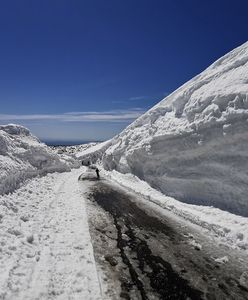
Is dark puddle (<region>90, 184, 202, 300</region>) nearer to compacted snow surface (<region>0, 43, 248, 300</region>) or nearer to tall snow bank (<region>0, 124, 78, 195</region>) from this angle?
compacted snow surface (<region>0, 43, 248, 300</region>)

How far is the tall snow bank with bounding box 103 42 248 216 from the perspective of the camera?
16.1 m

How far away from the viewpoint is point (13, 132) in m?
51.5

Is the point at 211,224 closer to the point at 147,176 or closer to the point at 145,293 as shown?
the point at 145,293

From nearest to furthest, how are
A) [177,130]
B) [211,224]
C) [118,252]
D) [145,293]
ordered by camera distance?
[145,293], [118,252], [211,224], [177,130]

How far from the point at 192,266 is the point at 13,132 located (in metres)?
48.0

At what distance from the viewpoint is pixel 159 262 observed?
891cm

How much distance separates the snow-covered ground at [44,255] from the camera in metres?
6.71

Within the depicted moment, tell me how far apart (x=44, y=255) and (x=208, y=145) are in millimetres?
13011

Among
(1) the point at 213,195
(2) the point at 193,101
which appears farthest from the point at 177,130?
(1) the point at 213,195

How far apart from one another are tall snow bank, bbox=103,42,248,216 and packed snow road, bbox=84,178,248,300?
4.24 metres

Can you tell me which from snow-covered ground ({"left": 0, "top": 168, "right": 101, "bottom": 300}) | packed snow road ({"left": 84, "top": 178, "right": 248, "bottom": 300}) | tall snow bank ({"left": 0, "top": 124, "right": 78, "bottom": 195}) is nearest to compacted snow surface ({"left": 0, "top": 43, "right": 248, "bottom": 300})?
snow-covered ground ({"left": 0, "top": 168, "right": 101, "bottom": 300})

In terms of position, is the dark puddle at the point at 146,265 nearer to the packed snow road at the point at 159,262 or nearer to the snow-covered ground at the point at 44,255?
the packed snow road at the point at 159,262

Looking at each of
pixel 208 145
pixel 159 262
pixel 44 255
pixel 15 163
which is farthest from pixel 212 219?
pixel 15 163

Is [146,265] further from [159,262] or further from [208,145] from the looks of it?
[208,145]
